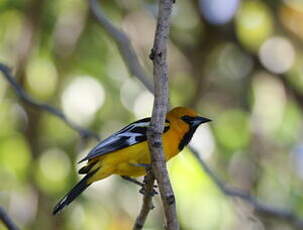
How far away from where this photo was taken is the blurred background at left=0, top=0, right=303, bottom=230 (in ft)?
22.0

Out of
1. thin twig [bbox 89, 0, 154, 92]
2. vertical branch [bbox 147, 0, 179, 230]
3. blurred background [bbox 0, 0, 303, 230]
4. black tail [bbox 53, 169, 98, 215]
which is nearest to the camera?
vertical branch [bbox 147, 0, 179, 230]

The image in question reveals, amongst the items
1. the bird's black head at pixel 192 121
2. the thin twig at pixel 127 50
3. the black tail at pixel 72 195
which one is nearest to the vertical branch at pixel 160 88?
the black tail at pixel 72 195

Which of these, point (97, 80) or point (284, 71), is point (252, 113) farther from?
point (97, 80)

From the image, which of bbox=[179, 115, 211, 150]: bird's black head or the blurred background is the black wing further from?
the blurred background

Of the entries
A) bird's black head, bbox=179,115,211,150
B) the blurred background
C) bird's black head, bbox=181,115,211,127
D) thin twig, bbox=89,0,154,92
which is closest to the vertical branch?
thin twig, bbox=89,0,154,92

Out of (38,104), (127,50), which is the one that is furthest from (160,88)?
(38,104)

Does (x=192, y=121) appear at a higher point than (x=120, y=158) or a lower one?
higher

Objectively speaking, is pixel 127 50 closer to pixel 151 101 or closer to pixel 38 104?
pixel 38 104

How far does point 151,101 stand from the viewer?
23.2 ft

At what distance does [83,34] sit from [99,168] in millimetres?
2814

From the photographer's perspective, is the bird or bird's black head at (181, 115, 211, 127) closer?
the bird

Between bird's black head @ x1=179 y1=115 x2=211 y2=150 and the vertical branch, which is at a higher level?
the vertical branch

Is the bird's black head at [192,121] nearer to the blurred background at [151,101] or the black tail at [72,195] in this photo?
the black tail at [72,195]

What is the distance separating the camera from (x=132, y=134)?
4883mm
